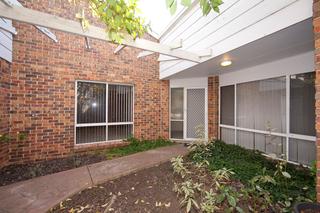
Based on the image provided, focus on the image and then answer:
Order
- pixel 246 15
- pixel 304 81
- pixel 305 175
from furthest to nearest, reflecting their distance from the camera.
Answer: pixel 304 81
pixel 305 175
pixel 246 15

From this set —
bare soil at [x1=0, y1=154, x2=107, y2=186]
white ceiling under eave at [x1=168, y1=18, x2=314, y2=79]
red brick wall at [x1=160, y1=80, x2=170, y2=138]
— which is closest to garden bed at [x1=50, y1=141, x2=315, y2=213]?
bare soil at [x1=0, y1=154, x2=107, y2=186]

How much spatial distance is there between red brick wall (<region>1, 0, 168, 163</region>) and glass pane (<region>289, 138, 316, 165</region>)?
5.00 metres

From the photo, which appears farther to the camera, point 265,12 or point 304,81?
point 304,81

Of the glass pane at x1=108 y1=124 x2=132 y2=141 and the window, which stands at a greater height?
the window

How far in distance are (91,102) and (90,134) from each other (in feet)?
3.25

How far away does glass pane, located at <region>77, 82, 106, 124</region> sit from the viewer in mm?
4883

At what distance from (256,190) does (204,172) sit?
0.94 meters

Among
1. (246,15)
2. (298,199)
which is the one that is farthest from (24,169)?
(246,15)

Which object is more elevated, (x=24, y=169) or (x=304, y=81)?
(x=304, y=81)

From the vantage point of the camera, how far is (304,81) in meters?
3.49

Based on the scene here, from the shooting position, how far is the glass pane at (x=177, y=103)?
644 centimetres

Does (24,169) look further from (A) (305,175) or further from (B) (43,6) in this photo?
(A) (305,175)

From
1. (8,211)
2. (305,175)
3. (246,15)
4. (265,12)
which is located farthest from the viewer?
(305,175)

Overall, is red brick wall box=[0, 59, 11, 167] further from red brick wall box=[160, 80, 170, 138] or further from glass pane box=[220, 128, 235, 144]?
glass pane box=[220, 128, 235, 144]
